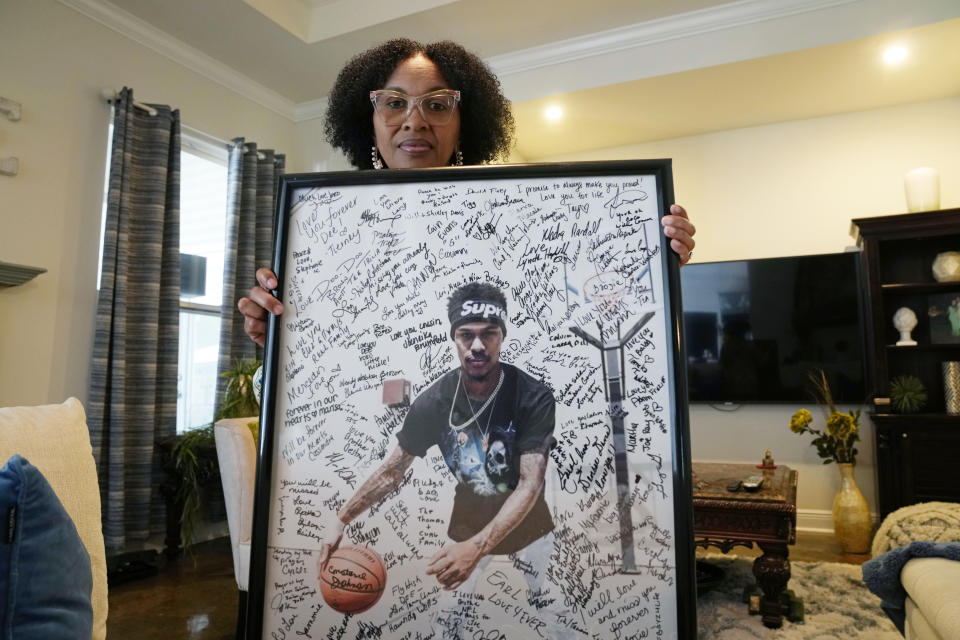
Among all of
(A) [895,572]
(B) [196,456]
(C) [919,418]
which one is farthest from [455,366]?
(C) [919,418]

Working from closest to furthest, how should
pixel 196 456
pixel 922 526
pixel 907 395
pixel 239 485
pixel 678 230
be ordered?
pixel 678 230 → pixel 922 526 → pixel 239 485 → pixel 196 456 → pixel 907 395

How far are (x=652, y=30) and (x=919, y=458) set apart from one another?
9.89 ft

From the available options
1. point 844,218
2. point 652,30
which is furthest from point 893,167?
point 652,30

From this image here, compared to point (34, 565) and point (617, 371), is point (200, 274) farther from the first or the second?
point (617, 371)

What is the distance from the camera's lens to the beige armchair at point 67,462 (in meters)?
1.04

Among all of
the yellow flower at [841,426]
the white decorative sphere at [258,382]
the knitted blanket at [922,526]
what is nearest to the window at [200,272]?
the white decorative sphere at [258,382]

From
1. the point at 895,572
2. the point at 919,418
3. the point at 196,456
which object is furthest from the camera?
the point at 919,418

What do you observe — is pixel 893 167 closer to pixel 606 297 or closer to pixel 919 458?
pixel 919 458

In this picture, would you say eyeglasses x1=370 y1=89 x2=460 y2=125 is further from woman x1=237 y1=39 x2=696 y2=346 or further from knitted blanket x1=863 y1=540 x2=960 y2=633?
knitted blanket x1=863 y1=540 x2=960 y2=633

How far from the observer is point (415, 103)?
48.3 inches

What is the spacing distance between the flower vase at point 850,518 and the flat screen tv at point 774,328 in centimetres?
65

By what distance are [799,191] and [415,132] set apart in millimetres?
3997

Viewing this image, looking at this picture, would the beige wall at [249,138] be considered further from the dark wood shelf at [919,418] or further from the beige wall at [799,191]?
the dark wood shelf at [919,418]

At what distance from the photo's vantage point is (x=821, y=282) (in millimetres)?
4078
